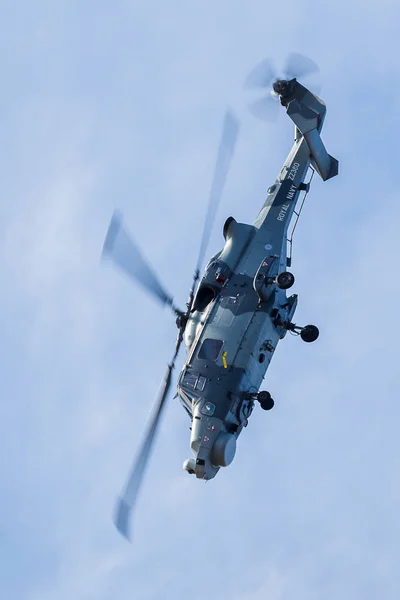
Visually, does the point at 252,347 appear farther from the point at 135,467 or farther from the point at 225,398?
the point at 135,467

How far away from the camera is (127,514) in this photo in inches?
2163

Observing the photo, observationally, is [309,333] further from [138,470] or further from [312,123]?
[312,123]

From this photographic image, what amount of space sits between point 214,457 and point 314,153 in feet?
67.7

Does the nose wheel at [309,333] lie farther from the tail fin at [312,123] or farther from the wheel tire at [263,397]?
the tail fin at [312,123]

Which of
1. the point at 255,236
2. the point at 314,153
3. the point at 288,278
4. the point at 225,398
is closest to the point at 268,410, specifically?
the point at 225,398

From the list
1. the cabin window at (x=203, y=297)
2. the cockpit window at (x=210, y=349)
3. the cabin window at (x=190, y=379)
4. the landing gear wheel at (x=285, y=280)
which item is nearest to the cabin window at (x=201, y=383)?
the cabin window at (x=190, y=379)

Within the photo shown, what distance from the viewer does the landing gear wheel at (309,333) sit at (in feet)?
187

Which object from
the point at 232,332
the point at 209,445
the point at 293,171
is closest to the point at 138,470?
the point at 209,445

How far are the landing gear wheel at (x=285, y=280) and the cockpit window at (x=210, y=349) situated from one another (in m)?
4.08

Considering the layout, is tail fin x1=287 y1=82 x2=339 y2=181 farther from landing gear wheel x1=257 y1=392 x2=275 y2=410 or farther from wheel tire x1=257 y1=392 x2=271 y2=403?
landing gear wheel x1=257 y1=392 x2=275 y2=410

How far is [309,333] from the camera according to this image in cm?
5712

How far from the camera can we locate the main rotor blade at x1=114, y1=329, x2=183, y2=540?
54719 millimetres

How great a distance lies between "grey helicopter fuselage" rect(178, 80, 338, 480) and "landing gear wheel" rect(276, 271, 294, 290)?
4.46ft

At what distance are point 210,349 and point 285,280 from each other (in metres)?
5.05
